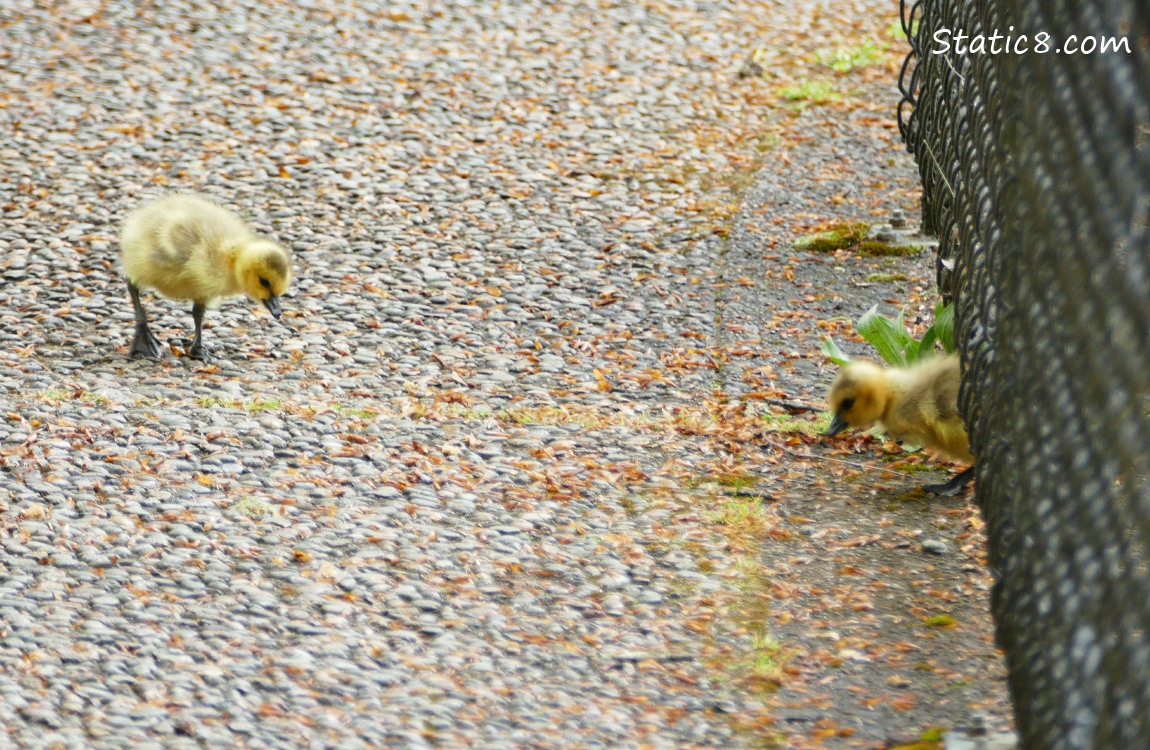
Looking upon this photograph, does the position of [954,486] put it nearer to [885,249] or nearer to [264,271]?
[885,249]

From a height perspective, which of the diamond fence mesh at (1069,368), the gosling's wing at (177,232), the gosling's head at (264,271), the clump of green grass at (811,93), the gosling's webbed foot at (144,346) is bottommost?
the diamond fence mesh at (1069,368)

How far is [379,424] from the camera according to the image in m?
4.82

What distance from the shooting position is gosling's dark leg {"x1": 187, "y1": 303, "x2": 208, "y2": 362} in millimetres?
5492

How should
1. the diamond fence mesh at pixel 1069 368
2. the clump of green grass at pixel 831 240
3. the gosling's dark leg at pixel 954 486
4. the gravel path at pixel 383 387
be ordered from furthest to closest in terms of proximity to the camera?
the clump of green grass at pixel 831 240 < the gosling's dark leg at pixel 954 486 < the gravel path at pixel 383 387 < the diamond fence mesh at pixel 1069 368

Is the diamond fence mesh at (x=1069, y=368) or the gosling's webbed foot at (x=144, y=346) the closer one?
the diamond fence mesh at (x=1069, y=368)

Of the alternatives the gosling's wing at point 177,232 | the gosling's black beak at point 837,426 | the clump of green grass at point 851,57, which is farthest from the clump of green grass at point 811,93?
the gosling's black beak at point 837,426

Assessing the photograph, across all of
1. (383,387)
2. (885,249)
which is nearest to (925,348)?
(885,249)

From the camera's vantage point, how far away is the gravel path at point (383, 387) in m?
3.22

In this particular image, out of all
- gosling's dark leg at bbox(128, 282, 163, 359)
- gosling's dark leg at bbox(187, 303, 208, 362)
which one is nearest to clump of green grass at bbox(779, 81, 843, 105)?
gosling's dark leg at bbox(187, 303, 208, 362)

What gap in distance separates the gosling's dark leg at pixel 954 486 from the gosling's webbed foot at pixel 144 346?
3.22 m

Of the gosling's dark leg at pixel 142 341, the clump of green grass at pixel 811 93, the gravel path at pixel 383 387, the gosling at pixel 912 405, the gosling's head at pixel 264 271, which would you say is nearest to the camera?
the gravel path at pixel 383 387

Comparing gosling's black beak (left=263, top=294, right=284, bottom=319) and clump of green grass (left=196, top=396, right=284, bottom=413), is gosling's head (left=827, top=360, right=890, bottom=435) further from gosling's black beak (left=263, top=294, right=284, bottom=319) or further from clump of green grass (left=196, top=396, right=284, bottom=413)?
gosling's black beak (left=263, top=294, right=284, bottom=319)

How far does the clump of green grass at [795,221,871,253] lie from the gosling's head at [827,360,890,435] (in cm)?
217

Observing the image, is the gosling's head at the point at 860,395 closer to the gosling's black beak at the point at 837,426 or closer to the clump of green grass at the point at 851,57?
the gosling's black beak at the point at 837,426
